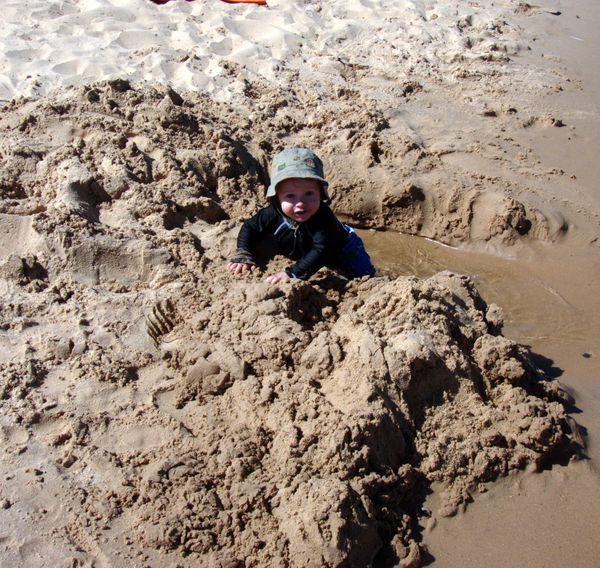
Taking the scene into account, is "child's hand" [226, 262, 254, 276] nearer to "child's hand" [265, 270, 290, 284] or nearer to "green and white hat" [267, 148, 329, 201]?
"child's hand" [265, 270, 290, 284]

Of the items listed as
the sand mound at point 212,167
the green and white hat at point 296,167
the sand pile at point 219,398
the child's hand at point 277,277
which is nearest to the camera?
the sand pile at point 219,398

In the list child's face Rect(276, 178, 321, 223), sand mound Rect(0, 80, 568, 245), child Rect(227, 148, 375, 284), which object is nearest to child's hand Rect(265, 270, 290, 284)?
child Rect(227, 148, 375, 284)

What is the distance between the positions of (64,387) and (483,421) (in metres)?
1.54

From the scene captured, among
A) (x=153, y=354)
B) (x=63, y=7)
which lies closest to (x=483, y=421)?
(x=153, y=354)

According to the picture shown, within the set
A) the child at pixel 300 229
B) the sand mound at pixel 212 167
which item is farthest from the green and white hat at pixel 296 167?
the sand mound at pixel 212 167

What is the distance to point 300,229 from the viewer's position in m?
3.30

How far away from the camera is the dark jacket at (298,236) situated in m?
3.20

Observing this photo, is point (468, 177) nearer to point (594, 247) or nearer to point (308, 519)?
point (594, 247)

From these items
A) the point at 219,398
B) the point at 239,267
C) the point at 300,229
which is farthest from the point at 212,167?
the point at 219,398

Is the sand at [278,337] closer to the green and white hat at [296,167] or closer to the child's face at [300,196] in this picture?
the child's face at [300,196]

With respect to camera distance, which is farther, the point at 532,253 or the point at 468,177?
the point at 468,177

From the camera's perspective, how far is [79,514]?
198cm

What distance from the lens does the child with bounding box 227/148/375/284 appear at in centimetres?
312

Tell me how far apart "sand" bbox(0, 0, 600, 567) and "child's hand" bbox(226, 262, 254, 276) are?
0.08m
